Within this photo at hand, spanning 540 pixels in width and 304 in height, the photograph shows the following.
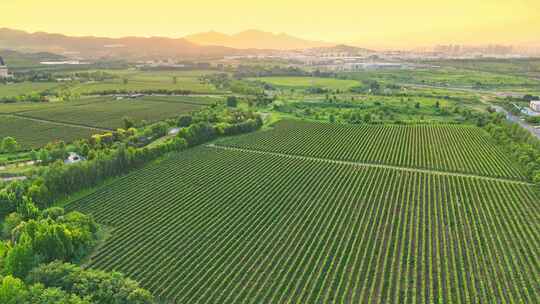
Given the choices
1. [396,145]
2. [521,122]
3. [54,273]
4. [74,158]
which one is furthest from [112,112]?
[521,122]

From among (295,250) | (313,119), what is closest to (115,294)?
(295,250)

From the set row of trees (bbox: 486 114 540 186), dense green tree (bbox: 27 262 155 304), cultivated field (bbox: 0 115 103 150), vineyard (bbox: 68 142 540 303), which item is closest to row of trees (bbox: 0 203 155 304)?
dense green tree (bbox: 27 262 155 304)

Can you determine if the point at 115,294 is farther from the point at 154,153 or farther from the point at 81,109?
the point at 81,109

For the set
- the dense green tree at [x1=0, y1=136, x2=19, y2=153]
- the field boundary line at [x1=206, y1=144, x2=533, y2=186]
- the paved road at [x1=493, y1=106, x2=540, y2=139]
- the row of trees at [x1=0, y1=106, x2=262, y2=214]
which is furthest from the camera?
the paved road at [x1=493, y1=106, x2=540, y2=139]

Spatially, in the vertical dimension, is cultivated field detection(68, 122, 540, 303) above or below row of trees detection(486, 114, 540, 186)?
below

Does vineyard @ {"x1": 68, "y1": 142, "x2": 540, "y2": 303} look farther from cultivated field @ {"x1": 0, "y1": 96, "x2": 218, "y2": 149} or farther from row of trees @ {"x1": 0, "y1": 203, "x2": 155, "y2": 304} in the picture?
cultivated field @ {"x1": 0, "y1": 96, "x2": 218, "y2": 149}

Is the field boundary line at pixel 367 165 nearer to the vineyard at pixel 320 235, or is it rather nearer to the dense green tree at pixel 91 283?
the vineyard at pixel 320 235

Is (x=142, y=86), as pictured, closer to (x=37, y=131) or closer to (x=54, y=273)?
Answer: (x=37, y=131)
